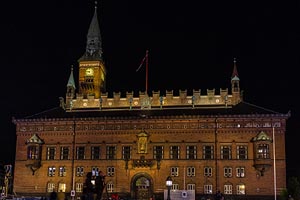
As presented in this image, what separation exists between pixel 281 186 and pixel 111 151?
93.6 feet

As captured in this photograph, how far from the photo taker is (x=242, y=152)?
7444cm

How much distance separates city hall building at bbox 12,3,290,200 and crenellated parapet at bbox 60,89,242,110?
7.1 inches

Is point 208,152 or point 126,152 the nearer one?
point 208,152

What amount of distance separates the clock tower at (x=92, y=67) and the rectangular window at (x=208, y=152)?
2463cm

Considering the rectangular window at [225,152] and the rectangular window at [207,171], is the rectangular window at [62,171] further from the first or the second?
the rectangular window at [225,152]

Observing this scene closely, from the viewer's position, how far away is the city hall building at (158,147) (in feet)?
241

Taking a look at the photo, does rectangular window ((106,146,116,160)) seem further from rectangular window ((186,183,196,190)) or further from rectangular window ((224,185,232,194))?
rectangular window ((224,185,232,194))

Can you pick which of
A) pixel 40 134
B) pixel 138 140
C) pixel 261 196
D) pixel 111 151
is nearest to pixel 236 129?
pixel 261 196

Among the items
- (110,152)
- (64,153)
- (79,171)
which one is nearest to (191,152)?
(110,152)

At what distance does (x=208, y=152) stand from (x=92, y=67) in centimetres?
2969

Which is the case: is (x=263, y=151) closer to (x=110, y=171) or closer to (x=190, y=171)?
(x=190, y=171)

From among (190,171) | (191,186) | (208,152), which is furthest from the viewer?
(208,152)

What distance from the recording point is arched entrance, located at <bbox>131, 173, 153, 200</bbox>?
250 ft

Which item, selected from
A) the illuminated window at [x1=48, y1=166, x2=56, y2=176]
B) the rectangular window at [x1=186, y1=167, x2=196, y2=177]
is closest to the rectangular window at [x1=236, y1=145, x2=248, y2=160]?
the rectangular window at [x1=186, y1=167, x2=196, y2=177]
